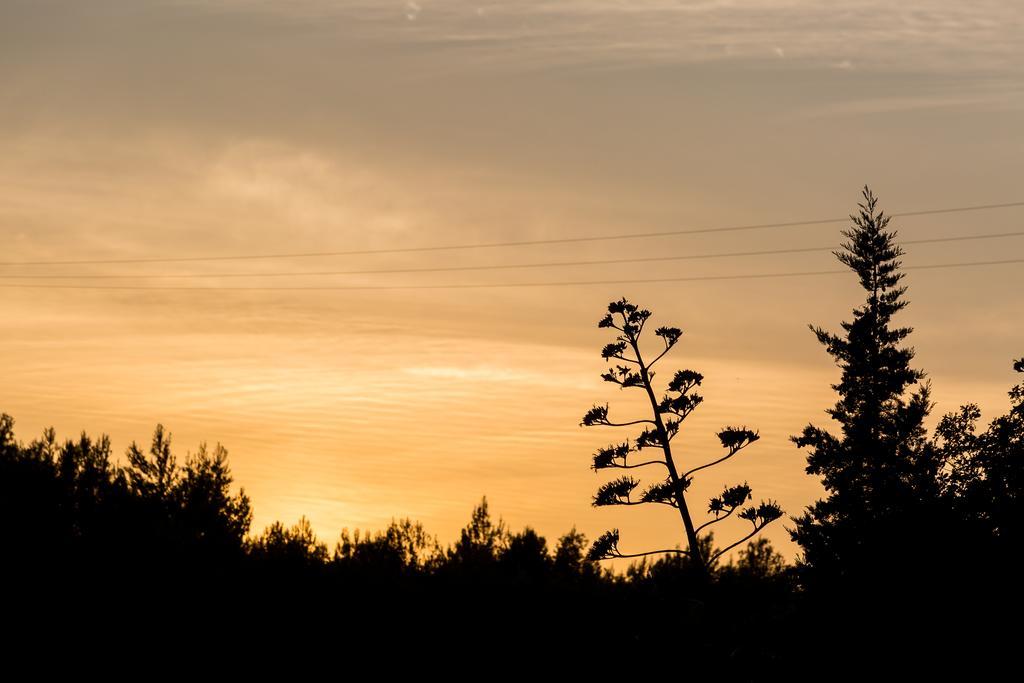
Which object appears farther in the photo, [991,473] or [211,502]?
[211,502]

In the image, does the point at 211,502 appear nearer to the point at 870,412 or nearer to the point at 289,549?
the point at 289,549

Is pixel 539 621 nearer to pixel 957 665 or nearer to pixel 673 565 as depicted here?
pixel 673 565

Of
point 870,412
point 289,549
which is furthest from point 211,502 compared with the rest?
point 870,412

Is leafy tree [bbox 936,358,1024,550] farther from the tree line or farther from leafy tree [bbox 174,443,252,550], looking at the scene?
leafy tree [bbox 174,443,252,550]

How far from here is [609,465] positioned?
3788cm

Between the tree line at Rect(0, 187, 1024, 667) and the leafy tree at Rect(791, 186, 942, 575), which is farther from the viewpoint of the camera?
the leafy tree at Rect(791, 186, 942, 575)

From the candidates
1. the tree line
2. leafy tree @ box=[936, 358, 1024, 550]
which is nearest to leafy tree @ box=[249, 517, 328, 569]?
the tree line

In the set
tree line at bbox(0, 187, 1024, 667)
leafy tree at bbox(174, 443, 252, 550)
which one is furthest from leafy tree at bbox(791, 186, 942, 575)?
leafy tree at bbox(174, 443, 252, 550)

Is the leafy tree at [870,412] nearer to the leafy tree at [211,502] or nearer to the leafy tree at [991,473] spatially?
the leafy tree at [991,473]

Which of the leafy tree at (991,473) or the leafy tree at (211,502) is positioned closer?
the leafy tree at (991,473)

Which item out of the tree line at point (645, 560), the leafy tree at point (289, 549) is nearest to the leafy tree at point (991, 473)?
the tree line at point (645, 560)

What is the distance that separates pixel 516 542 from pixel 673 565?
2219cm

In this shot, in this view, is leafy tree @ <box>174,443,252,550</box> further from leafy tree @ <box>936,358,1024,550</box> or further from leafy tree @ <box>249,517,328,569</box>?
leafy tree @ <box>936,358,1024,550</box>

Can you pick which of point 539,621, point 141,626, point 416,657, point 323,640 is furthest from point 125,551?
point 539,621
